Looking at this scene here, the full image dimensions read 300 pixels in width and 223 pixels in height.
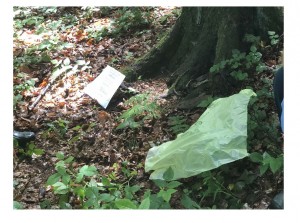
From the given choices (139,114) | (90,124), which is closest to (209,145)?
(139,114)

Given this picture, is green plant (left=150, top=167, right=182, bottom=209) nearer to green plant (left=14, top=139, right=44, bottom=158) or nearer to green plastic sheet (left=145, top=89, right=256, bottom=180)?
green plastic sheet (left=145, top=89, right=256, bottom=180)

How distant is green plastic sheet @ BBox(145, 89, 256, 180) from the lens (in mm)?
2225

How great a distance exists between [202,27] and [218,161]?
1.52 metres

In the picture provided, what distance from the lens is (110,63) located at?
392cm

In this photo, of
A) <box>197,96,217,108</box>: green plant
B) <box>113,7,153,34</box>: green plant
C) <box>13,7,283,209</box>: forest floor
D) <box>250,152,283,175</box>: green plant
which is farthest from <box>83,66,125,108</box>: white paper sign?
<box>250,152,283,175</box>: green plant

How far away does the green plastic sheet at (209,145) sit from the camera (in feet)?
7.30

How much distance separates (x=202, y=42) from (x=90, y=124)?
Answer: 115cm

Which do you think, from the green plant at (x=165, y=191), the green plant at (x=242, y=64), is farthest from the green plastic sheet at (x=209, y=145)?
the green plant at (x=242, y=64)

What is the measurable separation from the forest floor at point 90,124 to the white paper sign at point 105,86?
0.18 feet

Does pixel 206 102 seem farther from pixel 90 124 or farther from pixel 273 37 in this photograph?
pixel 90 124

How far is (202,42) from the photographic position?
10.9 ft

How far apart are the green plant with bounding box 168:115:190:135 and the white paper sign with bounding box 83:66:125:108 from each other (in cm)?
69

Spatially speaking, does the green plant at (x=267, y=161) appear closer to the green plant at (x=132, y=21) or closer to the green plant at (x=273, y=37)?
the green plant at (x=273, y=37)

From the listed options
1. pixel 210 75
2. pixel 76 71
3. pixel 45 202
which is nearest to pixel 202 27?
pixel 210 75
